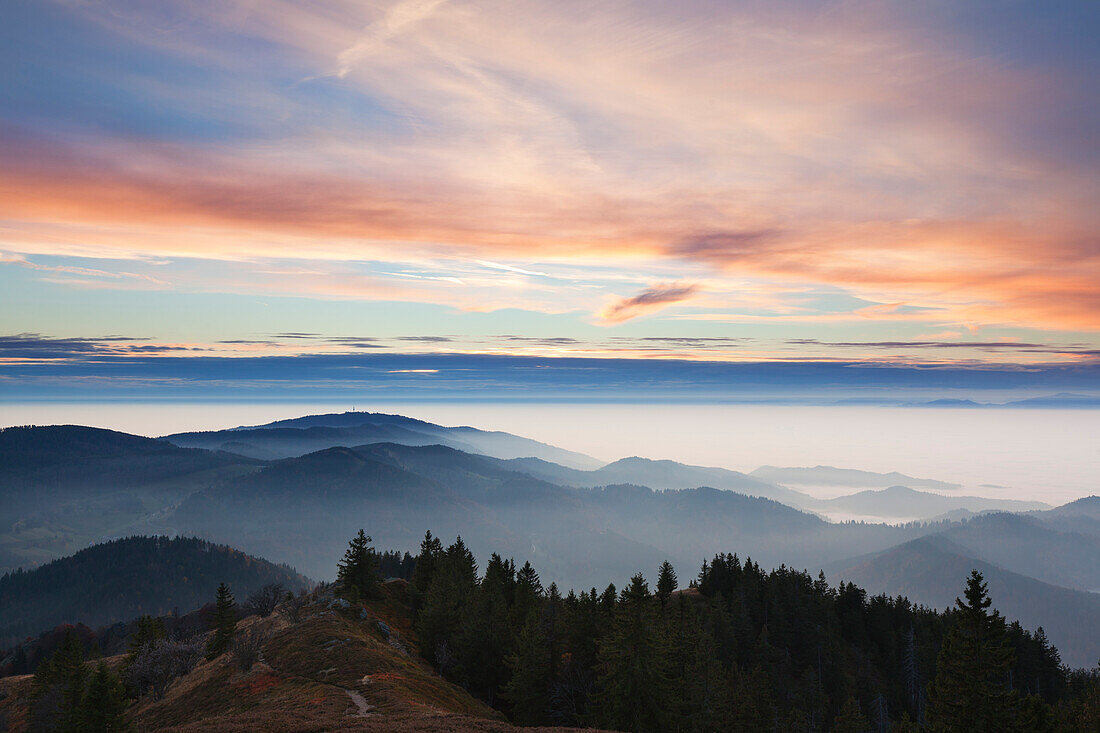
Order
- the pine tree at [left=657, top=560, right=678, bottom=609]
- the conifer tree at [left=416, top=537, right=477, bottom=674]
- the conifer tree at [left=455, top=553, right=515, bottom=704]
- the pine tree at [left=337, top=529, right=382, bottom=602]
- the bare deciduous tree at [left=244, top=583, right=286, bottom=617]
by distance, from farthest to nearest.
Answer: the bare deciduous tree at [left=244, top=583, right=286, bottom=617], the pine tree at [left=657, top=560, right=678, bottom=609], the pine tree at [left=337, top=529, right=382, bottom=602], the conifer tree at [left=416, top=537, right=477, bottom=674], the conifer tree at [left=455, top=553, right=515, bottom=704]

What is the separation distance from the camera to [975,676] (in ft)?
109

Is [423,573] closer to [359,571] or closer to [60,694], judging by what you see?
[359,571]

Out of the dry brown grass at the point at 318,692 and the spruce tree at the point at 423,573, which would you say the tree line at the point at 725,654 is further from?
the dry brown grass at the point at 318,692

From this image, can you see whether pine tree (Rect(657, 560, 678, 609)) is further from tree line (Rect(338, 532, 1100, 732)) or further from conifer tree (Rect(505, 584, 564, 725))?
conifer tree (Rect(505, 584, 564, 725))

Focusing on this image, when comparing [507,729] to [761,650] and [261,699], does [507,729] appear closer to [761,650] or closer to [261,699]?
[261,699]

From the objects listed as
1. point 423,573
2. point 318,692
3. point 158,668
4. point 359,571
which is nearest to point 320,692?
point 318,692

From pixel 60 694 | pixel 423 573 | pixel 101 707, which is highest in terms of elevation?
pixel 101 707

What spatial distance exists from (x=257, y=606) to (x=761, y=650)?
8881 cm

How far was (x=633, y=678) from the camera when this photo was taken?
4588 centimetres

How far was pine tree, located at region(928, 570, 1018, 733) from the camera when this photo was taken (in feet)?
107

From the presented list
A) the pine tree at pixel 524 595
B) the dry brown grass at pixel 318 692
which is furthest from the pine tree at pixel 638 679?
the pine tree at pixel 524 595

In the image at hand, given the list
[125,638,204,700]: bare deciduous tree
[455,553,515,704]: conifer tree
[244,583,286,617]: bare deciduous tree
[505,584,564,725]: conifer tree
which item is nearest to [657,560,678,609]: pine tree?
[455,553,515,704]: conifer tree

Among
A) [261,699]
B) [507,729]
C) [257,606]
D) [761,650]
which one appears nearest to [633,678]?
[507,729]

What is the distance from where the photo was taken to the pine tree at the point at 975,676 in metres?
32.6
